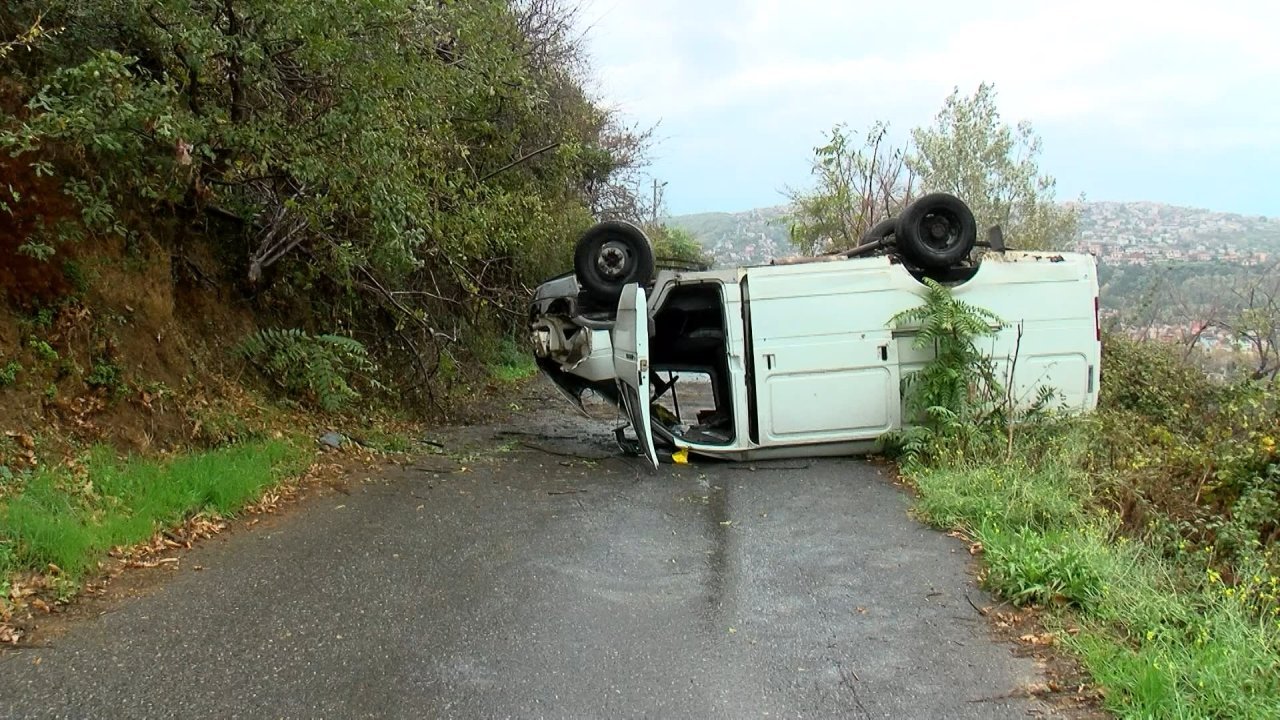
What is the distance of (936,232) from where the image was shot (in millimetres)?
8156

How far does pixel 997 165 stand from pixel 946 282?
50.8 ft

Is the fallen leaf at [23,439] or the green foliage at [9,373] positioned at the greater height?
the green foliage at [9,373]

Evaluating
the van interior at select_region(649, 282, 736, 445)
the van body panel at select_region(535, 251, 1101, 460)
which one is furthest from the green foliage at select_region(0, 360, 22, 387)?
the van interior at select_region(649, 282, 736, 445)

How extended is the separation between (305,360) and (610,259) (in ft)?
10.3

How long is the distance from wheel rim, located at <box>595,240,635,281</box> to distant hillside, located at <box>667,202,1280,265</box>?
11.0 metres

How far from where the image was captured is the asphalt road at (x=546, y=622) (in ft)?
10.5

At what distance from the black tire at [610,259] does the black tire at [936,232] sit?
8.42ft

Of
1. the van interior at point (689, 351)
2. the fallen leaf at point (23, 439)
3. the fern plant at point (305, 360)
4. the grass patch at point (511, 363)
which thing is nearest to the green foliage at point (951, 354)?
the van interior at point (689, 351)

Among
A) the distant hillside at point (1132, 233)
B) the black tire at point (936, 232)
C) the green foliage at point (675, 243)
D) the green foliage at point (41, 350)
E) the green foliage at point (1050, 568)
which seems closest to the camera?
the green foliage at point (1050, 568)

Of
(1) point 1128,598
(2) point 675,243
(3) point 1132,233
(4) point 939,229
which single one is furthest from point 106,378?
(3) point 1132,233

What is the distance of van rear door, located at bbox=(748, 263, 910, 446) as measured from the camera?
770cm

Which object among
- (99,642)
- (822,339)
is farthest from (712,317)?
(99,642)

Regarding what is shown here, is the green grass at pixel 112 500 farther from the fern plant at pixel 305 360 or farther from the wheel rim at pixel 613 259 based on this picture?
the wheel rim at pixel 613 259

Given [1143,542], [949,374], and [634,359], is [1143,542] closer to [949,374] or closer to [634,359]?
[949,374]
